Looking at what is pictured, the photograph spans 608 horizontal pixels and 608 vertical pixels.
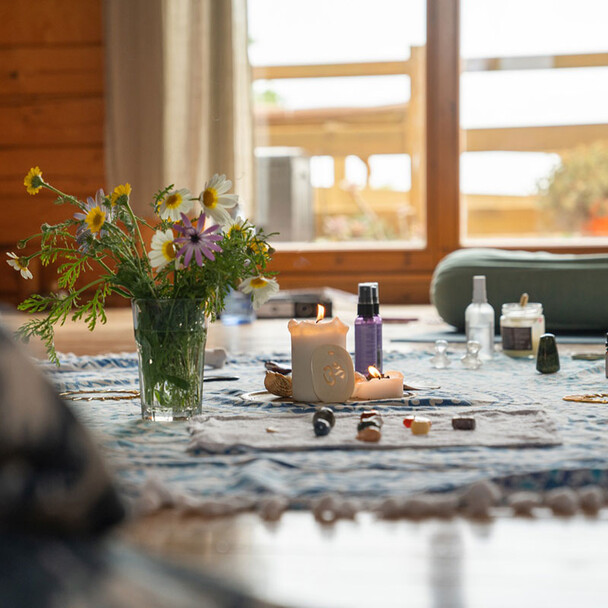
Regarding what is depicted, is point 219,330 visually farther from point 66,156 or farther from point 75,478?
point 75,478

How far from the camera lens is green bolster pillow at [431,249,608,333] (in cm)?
257

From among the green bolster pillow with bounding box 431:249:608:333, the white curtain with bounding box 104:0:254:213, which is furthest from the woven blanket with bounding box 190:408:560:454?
the white curtain with bounding box 104:0:254:213

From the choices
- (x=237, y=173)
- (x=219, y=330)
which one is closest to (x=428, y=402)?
(x=219, y=330)

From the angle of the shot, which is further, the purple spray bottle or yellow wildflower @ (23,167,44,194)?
the purple spray bottle

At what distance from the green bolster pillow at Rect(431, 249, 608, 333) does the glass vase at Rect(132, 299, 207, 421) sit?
1433 millimetres

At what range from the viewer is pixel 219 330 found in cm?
275

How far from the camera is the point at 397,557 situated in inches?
30.5

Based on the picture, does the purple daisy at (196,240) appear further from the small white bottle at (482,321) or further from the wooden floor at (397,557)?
the small white bottle at (482,321)

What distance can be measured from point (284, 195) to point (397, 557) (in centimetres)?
332

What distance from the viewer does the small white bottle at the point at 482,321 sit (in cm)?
200

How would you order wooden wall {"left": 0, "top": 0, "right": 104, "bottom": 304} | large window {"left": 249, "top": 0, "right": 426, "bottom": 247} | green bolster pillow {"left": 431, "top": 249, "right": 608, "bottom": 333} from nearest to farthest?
green bolster pillow {"left": 431, "top": 249, "right": 608, "bottom": 333}, wooden wall {"left": 0, "top": 0, "right": 104, "bottom": 304}, large window {"left": 249, "top": 0, "right": 426, "bottom": 247}

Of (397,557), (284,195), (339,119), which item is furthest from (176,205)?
(339,119)

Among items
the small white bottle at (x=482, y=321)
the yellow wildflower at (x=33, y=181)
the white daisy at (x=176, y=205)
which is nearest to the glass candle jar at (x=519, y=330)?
the small white bottle at (x=482, y=321)

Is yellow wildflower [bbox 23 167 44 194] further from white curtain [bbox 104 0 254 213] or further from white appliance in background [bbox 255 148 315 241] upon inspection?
white appliance in background [bbox 255 148 315 241]
